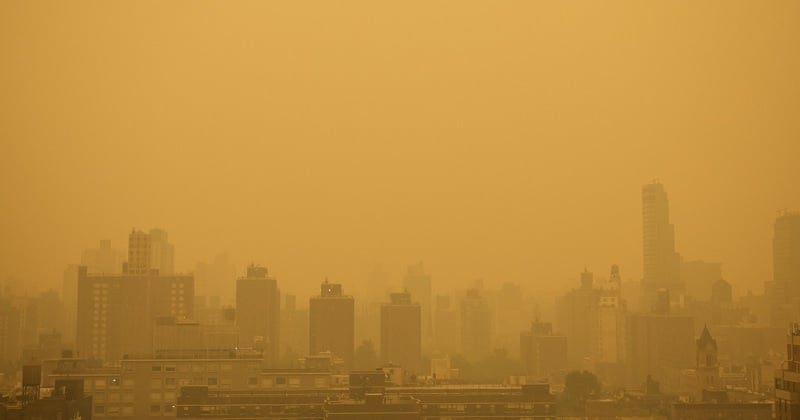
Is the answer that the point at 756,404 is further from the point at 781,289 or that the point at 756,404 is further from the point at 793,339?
the point at 781,289

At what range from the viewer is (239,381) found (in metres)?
16.1

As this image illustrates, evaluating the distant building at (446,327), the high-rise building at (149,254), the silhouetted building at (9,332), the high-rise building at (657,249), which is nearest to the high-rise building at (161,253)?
the high-rise building at (149,254)

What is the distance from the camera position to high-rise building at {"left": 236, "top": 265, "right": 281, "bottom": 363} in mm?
23828

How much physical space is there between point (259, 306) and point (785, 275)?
1045 centimetres

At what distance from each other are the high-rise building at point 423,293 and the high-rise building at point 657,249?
4.66 metres

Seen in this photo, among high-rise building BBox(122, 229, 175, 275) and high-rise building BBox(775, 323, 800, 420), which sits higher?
high-rise building BBox(122, 229, 175, 275)

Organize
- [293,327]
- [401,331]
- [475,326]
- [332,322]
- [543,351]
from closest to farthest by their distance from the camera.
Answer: [293,327] → [332,322] → [543,351] → [401,331] → [475,326]

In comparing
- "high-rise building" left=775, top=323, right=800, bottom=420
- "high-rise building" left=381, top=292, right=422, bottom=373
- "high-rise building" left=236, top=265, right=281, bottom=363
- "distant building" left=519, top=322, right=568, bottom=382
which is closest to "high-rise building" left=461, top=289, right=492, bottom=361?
"distant building" left=519, top=322, right=568, bottom=382

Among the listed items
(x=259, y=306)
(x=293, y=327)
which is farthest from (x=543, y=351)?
(x=259, y=306)

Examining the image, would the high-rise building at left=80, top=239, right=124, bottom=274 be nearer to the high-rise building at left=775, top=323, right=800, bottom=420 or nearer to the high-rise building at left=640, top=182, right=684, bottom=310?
the high-rise building at left=640, top=182, right=684, bottom=310

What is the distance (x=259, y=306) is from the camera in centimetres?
2500

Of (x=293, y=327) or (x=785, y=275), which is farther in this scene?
(x=293, y=327)

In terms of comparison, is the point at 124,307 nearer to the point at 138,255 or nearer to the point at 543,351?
the point at 138,255

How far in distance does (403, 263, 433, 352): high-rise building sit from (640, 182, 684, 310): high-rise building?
4664 mm
